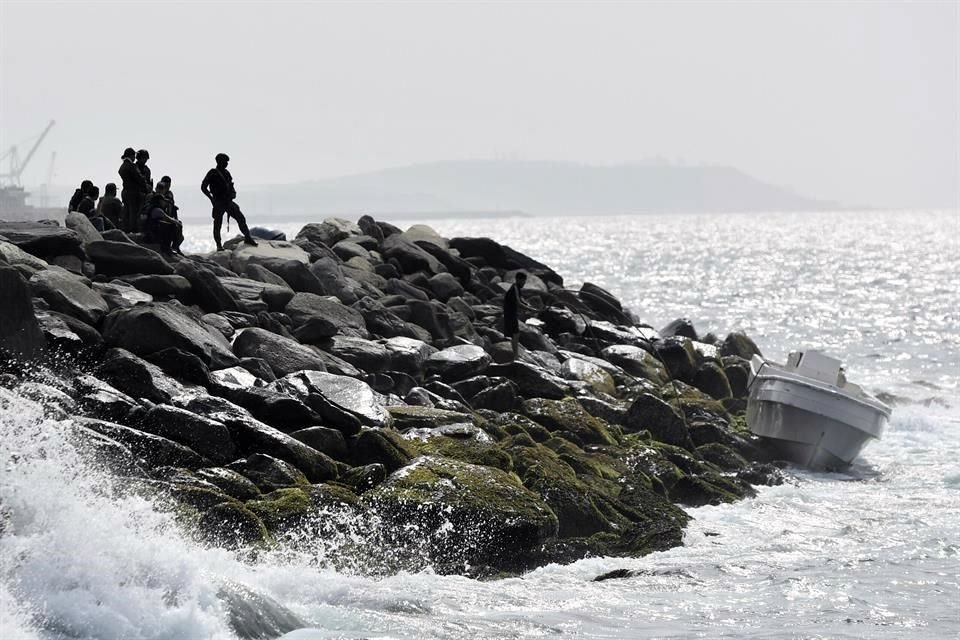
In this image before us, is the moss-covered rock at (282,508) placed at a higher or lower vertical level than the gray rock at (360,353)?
lower

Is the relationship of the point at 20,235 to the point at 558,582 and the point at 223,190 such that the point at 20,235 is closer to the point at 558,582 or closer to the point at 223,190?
the point at 223,190

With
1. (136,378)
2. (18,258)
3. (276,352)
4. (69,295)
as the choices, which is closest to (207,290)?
(276,352)

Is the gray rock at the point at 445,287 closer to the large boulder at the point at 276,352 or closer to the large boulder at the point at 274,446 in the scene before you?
the large boulder at the point at 276,352

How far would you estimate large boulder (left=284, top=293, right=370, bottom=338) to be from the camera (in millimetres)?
23375

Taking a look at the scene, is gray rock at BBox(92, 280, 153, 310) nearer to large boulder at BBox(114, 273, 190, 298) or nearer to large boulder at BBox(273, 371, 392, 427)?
large boulder at BBox(114, 273, 190, 298)

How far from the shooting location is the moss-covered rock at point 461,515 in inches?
631

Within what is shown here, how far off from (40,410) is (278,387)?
3779 millimetres

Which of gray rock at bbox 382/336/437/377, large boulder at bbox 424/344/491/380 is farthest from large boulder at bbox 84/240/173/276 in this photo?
large boulder at bbox 424/344/491/380

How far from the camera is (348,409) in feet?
60.8

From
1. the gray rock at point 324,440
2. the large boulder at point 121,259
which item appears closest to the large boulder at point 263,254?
the large boulder at point 121,259

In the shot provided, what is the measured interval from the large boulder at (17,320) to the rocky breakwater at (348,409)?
3 cm

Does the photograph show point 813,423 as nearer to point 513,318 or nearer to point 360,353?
point 513,318

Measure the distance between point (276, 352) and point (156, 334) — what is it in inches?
Result: 90.4

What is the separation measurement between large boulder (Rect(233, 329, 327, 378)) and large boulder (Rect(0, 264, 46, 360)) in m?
3.75
